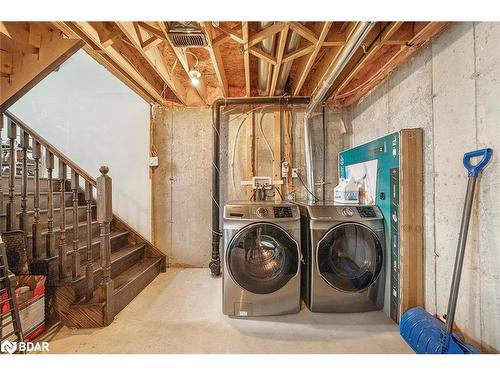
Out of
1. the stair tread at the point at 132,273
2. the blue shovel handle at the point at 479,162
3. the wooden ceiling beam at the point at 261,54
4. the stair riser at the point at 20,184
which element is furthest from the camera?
the stair riser at the point at 20,184

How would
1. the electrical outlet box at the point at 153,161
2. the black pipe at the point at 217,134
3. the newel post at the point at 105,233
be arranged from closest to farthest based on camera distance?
the newel post at the point at 105,233 → the black pipe at the point at 217,134 → the electrical outlet box at the point at 153,161

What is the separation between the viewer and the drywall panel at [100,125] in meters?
2.91

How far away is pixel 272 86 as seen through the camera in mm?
2477

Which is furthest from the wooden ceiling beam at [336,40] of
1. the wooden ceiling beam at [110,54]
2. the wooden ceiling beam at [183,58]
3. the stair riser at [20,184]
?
the stair riser at [20,184]

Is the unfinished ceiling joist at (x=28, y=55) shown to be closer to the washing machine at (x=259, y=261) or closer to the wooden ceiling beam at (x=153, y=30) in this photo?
the wooden ceiling beam at (x=153, y=30)

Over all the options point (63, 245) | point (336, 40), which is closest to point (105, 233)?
point (63, 245)

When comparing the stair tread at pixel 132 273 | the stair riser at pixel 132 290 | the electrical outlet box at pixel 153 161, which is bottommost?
the stair riser at pixel 132 290

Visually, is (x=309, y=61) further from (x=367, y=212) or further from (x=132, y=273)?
(x=132, y=273)

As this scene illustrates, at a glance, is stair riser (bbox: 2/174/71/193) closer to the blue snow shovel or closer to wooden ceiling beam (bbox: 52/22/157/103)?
wooden ceiling beam (bbox: 52/22/157/103)

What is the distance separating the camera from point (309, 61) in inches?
75.6

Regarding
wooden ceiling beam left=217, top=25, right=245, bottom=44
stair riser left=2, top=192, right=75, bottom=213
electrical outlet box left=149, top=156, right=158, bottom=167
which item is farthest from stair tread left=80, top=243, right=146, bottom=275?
wooden ceiling beam left=217, top=25, right=245, bottom=44

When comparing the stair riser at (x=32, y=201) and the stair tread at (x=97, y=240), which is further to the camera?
the stair tread at (x=97, y=240)

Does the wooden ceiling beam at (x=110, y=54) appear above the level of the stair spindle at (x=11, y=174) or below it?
above

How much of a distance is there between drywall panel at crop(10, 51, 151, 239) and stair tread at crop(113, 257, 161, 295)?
1.30ft
